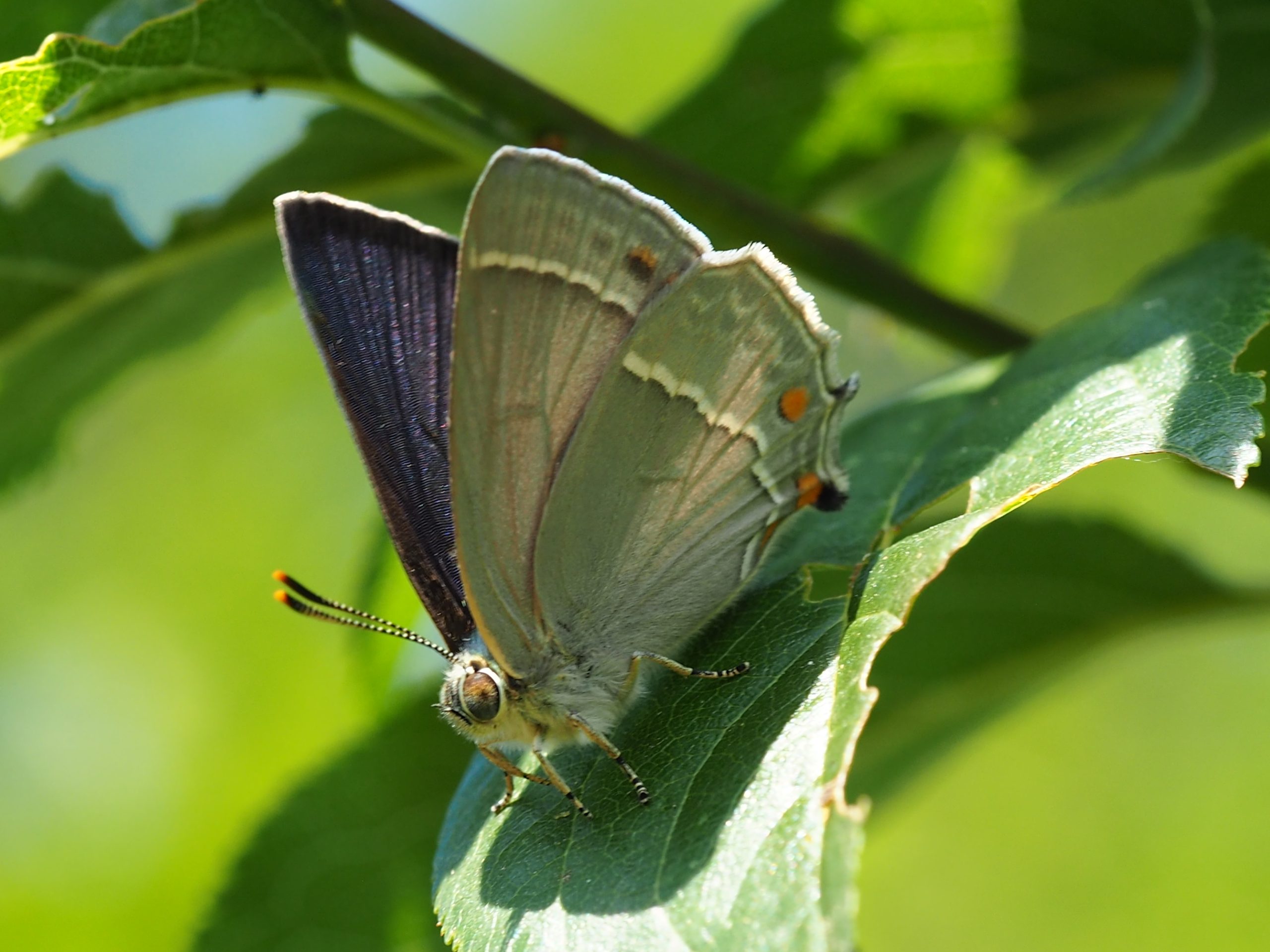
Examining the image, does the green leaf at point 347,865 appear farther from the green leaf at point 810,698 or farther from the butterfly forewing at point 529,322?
the butterfly forewing at point 529,322

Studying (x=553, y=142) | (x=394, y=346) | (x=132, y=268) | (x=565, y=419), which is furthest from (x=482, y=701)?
(x=132, y=268)

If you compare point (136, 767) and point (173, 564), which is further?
point (173, 564)

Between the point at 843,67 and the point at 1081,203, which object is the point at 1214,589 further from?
the point at 843,67

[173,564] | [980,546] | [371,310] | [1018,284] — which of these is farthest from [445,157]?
[1018,284]

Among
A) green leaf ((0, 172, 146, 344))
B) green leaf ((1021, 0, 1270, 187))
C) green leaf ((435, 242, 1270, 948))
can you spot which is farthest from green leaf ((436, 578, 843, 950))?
green leaf ((0, 172, 146, 344))

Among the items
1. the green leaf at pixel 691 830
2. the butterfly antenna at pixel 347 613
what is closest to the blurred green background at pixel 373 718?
the butterfly antenna at pixel 347 613

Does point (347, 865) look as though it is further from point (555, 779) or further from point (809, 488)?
point (809, 488)
